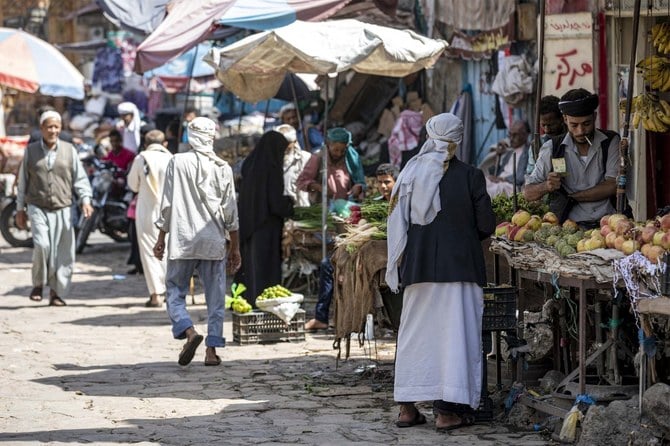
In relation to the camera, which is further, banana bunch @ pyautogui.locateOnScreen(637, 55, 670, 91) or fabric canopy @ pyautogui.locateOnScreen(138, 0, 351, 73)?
fabric canopy @ pyautogui.locateOnScreen(138, 0, 351, 73)

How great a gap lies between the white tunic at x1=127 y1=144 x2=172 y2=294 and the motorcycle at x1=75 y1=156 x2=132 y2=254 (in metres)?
4.53

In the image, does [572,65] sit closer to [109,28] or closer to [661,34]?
[661,34]

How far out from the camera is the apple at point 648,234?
6.97 m

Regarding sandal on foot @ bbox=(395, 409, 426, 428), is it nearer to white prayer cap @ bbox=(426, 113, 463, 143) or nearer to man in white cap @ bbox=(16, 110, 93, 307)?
white prayer cap @ bbox=(426, 113, 463, 143)

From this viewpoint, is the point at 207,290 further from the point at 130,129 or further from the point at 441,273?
the point at 130,129

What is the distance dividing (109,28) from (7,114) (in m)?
3.81

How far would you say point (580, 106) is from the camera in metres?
8.20

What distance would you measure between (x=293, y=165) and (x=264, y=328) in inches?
158

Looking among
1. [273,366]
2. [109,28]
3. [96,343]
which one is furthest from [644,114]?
[109,28]

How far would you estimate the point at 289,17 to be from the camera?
12.7 meters

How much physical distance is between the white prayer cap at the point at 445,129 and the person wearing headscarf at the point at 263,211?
5.08 metres

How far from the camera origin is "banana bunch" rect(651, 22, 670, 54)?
9609 mm

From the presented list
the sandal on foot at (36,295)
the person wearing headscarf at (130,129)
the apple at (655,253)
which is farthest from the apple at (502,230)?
the person wearing headscarf at (130,129)

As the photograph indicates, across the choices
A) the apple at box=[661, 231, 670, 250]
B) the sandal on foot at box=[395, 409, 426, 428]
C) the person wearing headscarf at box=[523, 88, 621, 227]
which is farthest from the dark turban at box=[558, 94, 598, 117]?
the sandal on foot at box=[395, 409, 426, 428]
